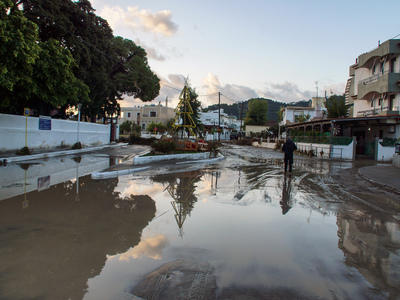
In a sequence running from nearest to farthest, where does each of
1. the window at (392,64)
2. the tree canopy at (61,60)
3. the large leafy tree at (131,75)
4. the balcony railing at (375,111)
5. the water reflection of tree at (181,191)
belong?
the water reflection of tree at (181,191) < the tree canopy at (61,60) < the balcony railing at (375,111) < the window at (392,64) < the large leafy tree at (131,75)

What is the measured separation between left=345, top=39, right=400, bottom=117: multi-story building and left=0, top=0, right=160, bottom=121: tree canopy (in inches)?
1033

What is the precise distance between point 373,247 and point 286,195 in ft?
14.2

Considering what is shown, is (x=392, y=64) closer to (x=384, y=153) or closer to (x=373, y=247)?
(x=384, y=153)

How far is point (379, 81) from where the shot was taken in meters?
27.4

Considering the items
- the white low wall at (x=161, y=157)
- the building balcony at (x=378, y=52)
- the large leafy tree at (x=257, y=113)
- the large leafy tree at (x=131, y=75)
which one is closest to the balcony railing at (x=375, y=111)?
the building balcony at (x=378, y=52)

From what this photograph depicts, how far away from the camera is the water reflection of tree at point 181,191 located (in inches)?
272

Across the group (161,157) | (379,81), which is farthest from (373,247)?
(379,81)

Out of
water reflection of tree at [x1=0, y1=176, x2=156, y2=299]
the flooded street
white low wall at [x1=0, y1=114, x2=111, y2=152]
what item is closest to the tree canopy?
white low wall at [x1=0, y1=114, x2=111, y2=152]

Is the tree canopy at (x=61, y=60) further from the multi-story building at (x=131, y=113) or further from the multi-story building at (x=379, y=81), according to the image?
the multi-story building at (x=131, y=113)

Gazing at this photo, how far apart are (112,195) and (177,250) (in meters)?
4.55

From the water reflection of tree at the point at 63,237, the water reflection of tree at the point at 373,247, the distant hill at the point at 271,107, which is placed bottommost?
the water reflection of tree at the point at 63,237

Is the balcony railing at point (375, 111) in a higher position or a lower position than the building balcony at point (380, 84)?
lower

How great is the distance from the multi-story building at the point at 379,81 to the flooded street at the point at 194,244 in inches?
853

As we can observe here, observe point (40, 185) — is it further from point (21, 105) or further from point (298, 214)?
point (21, 105)
